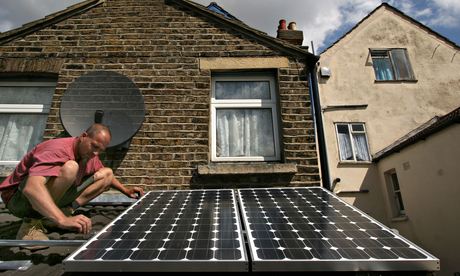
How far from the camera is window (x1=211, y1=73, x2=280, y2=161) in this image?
201 inches

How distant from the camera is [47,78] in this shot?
5.48m

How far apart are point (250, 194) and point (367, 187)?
36.1 ft

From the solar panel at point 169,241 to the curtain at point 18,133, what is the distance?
10.3ft

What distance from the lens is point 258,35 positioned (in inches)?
221

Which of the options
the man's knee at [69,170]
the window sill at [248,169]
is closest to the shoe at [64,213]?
the man's knee at [69,170]

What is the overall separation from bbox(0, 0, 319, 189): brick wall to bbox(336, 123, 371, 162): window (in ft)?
30.6

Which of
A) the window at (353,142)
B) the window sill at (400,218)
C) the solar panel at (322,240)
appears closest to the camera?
the solar panel at (322,240)

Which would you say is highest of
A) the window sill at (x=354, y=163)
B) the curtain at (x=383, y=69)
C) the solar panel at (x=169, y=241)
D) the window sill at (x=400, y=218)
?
the curtain at (x=383, y=69)

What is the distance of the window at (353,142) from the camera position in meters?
13.5

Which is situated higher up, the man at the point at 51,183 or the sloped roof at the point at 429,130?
the sloped roof at the point at 429,130

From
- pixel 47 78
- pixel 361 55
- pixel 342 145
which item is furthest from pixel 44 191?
pixel 361 55

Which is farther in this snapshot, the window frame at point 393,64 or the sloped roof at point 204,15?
the window frame at point 393,64

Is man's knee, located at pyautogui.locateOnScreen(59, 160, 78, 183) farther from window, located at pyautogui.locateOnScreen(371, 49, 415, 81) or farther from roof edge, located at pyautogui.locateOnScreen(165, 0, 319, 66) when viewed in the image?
window, located at pyautogui.locateOnScreen(371, 49, 415, 81)

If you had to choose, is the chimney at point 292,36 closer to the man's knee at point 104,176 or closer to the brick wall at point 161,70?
the brick wall at point 161,70
